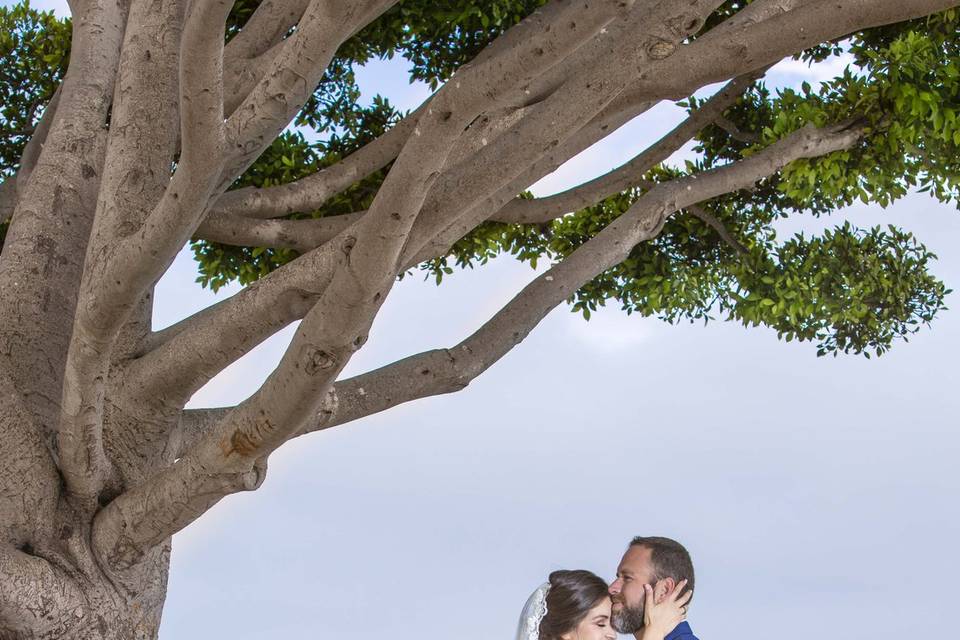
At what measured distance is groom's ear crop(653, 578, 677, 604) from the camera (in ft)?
16.8

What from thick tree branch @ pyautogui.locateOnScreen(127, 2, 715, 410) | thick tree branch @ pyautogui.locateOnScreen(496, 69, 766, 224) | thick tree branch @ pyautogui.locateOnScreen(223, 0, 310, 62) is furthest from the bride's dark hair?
thick tree branch @ pyautogui.locateOnScreen(223, 0, 310, 62)

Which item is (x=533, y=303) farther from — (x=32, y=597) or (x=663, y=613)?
(x=32, y=597)

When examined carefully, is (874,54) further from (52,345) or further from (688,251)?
(52,345)

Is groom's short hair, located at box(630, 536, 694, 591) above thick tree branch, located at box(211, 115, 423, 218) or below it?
below

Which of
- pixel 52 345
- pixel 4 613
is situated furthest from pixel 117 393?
pixel 4 613

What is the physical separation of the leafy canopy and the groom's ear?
11.7 ft

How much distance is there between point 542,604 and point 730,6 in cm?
535

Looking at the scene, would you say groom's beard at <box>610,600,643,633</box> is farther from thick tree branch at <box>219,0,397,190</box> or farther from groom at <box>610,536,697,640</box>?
thick tree branch at <box>219,0,397,190</box>

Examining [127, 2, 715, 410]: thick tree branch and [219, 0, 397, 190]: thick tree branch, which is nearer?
[219, 0, 397, 190]: thick tree branch

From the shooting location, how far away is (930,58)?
719 centimetres

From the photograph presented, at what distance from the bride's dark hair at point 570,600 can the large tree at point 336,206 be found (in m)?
1.33

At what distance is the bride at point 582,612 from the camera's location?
501 centimetres

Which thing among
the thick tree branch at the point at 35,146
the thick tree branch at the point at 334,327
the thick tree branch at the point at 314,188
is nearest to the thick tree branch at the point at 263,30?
the thick tree branch at the point at 314,188

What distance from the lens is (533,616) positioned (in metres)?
5.16
